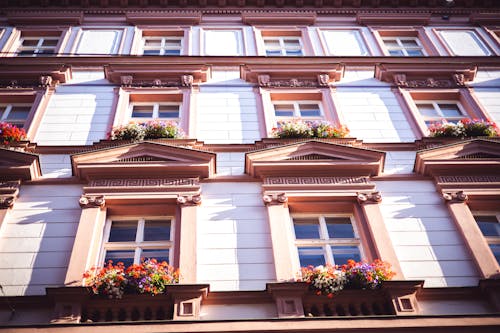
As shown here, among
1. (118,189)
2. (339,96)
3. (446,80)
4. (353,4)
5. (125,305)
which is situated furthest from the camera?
(353,4)

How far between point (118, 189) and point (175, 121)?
10.8 feet

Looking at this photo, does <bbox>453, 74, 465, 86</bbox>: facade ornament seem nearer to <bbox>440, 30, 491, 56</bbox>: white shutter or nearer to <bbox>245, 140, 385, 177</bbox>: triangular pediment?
<bbox>440, 30, 491, 56</bbox>: white shutter

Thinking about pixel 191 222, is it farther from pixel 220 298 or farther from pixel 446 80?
pixel 446 80

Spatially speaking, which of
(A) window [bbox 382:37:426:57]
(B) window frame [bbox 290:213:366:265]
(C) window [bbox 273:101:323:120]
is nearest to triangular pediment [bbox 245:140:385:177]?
(B) window frame [bbox 290:213:366:265]

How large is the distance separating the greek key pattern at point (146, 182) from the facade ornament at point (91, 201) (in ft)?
1.44

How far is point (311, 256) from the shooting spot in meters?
9.27

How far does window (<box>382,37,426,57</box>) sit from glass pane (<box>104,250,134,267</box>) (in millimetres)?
11636

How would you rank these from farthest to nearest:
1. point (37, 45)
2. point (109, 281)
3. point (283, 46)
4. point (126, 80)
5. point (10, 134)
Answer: point (283, 46) → point (37, 45) → point (126, 80) → point (10, 134) → point (109, 281)

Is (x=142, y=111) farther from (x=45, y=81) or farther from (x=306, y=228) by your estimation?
(x=306, y=228)

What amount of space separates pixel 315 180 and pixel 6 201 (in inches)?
243

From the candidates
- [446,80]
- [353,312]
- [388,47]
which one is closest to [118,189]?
[353,312]

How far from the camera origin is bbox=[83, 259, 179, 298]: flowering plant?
7.83m

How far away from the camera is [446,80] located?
47.8 ft

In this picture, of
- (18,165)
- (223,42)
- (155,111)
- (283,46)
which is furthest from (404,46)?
(18,165)
